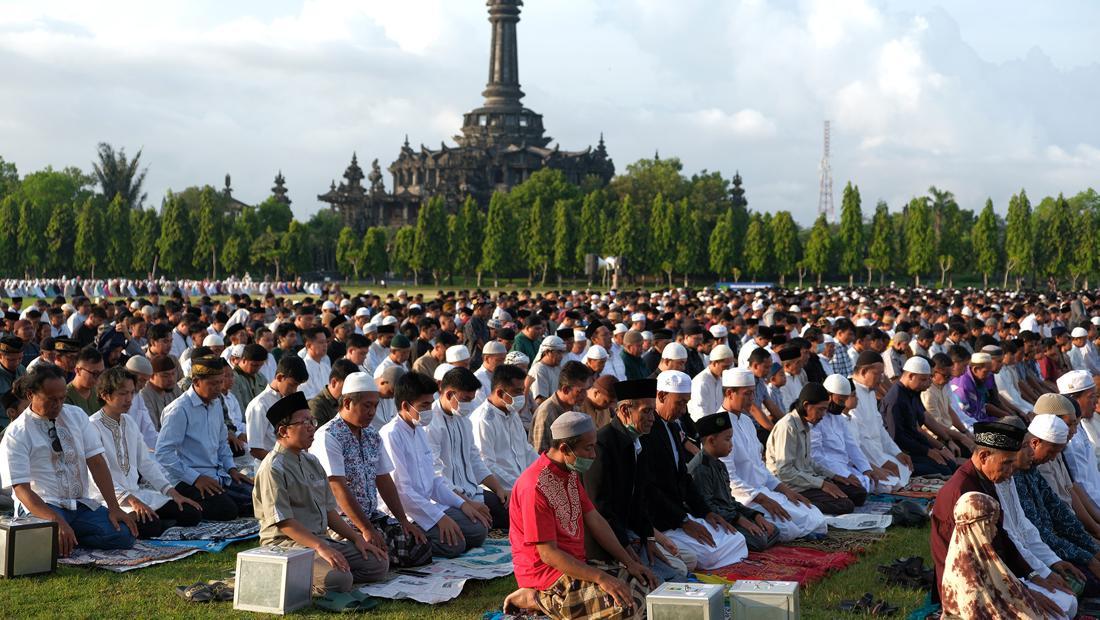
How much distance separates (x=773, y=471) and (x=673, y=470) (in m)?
2.51

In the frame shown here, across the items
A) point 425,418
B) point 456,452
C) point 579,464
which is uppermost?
point 579,464

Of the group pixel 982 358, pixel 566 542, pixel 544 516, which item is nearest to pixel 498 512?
pixel 566 542

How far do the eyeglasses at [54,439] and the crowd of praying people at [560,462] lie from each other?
0.02 meters

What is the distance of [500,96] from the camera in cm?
9838

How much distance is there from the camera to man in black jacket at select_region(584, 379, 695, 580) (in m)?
6.70

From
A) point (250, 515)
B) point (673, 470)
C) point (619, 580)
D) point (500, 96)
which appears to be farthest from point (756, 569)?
point (500, 96)

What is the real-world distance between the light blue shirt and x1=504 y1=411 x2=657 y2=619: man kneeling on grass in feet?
13.7

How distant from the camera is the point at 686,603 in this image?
18.0 feet

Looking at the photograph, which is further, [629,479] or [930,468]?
[930,468]

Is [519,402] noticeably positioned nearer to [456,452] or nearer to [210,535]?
[456,452]

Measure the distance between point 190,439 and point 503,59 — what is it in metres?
93.7

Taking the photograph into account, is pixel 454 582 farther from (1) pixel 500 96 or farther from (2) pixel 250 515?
(1) pixel 500 96

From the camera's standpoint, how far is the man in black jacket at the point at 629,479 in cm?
670

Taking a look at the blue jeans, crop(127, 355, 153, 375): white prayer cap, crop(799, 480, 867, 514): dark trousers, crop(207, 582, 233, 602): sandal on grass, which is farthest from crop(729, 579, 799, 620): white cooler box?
crop(127, 355, 153, 375): white prayer cap
